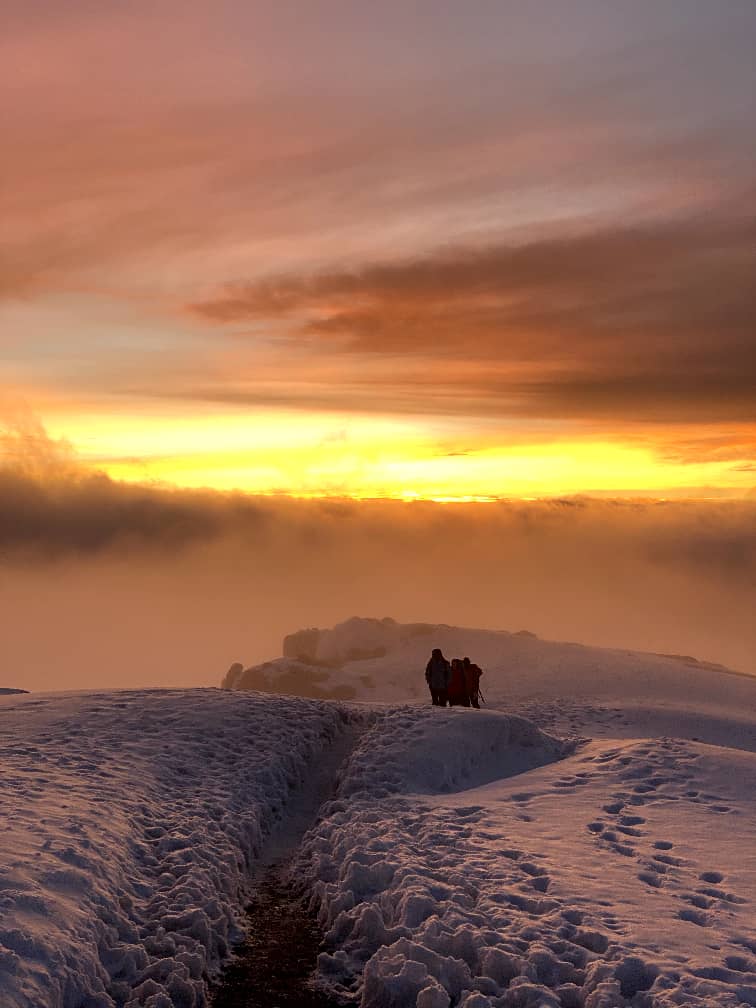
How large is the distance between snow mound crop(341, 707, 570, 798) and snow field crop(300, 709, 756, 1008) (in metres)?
0.08

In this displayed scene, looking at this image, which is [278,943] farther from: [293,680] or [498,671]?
[293,680]

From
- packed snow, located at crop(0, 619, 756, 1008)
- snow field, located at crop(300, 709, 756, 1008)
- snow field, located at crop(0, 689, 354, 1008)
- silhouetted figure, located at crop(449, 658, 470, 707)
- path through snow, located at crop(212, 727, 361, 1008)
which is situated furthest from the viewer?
silhouetted figure, located at crop(449, 658, 470, 707)

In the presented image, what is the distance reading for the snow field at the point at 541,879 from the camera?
10508 millimetres

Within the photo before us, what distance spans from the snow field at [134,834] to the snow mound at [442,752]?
6.45ft

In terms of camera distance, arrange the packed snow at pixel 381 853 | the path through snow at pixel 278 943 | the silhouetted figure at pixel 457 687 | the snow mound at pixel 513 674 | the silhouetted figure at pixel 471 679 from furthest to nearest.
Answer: the snow mound at pixel 513 674 < the silhouetted figure at pixel 471 679 < the silhouetted figure at pixel 457 687 < the path through snow at pixel 278 943 < the packed snow at pixel 381 853

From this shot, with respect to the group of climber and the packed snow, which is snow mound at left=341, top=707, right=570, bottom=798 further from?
the group of climber

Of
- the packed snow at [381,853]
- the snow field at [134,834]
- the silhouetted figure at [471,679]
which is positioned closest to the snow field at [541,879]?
the packed snow at [381,853]

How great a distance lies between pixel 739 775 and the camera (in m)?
20.9

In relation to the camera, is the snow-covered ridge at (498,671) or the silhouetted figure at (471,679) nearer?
the silhouetted figure at (471,679)

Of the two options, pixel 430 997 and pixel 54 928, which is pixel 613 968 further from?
pixel 54 928

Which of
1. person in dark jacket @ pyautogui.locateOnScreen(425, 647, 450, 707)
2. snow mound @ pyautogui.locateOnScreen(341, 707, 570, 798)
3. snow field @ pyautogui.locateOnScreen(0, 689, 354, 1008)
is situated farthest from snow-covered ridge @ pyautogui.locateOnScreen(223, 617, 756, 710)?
snow field @ pyautogui.locateOnScreen(0, 689, 354, 1008)

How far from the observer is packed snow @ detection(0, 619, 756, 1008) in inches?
420

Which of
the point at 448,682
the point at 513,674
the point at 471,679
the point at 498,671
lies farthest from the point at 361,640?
the point at 448,682

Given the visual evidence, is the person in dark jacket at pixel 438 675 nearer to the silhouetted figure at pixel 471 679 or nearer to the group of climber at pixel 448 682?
the group of climber at pixel 448 682
